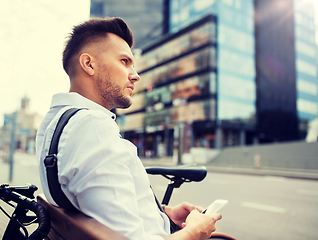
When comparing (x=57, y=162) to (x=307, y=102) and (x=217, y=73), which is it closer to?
(x=217, y=73)

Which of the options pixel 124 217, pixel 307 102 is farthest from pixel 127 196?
pixel 307 102

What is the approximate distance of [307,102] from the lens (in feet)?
148

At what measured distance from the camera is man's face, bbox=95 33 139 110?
107 cm

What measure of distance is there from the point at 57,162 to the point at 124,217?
30 cm

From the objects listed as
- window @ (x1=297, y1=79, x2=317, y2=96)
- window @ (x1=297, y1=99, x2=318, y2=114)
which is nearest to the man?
window @ (x1=297, y1=99, x2=318, y2=114)

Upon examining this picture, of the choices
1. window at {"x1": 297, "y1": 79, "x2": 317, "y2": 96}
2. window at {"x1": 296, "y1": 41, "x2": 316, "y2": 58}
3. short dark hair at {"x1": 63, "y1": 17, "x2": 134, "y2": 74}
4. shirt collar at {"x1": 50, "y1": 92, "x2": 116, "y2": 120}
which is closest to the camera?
shirt collar at {"x1": 50, "y1": 92, "x2": 116, "y2": 120}

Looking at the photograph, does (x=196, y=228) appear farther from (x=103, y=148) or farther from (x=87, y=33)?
(x=87, y=33)

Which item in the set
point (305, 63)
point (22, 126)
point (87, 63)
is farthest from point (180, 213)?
point (305, 63)

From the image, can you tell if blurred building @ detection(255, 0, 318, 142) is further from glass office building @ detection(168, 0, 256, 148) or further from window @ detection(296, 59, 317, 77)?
glass office building @ detection(168, 0, 256, 148)

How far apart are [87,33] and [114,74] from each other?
27 cm

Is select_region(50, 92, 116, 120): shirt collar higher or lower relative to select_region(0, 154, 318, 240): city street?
higher

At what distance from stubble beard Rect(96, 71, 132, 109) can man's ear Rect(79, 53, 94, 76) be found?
4 cm

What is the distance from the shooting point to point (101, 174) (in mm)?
721

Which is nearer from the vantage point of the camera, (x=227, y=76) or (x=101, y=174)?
(x=101, y=174)
